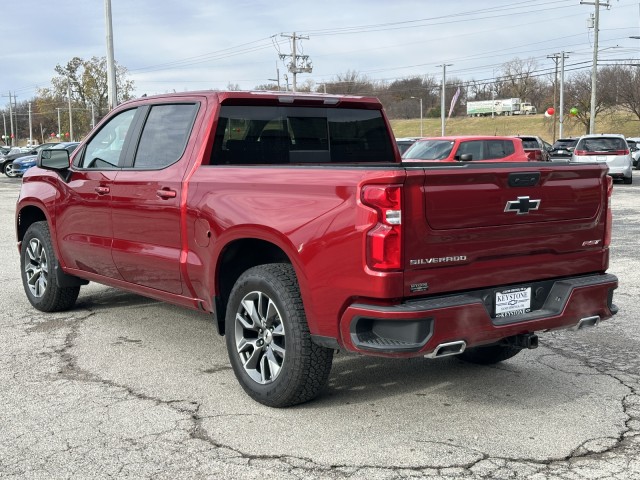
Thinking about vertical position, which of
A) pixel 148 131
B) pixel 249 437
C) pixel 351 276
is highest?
pixel 148 131

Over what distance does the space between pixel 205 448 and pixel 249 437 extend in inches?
10.4

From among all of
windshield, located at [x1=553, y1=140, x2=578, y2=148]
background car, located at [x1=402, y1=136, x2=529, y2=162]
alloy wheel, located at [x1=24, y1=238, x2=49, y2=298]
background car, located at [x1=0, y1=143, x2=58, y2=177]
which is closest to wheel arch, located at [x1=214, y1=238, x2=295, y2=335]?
alloy wheel, located at [x1=24, y1=238, x2=49, y2=298]

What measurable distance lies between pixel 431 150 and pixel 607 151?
11.0 metres

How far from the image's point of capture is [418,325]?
154 inches

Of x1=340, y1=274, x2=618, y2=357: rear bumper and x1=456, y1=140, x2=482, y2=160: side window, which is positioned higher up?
x1=456, y1=140, x2=482, y2=160: side window

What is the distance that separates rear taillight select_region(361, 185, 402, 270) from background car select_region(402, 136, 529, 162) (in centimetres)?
1375

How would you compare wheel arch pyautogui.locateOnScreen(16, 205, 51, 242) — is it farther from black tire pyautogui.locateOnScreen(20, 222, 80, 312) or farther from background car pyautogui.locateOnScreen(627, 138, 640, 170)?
background car pyautogui.locateOnScreen(627, 138, 640, 170)

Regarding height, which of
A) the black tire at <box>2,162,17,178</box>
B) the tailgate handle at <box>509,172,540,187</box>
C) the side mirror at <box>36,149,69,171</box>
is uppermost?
the side mirror at <box>36,149,69,171</box>

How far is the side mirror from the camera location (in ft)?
21.6

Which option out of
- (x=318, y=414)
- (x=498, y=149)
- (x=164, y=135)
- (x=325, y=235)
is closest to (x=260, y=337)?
(x=318, y=414)

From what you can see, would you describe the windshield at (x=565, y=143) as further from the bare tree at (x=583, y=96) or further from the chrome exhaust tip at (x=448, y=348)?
the bare tree at (x=583, y=96)

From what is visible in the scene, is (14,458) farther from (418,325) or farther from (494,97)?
(494,97)

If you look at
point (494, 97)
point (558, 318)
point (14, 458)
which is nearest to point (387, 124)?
point (558, 318)

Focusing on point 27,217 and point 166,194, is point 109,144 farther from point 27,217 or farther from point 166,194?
point 27,217
